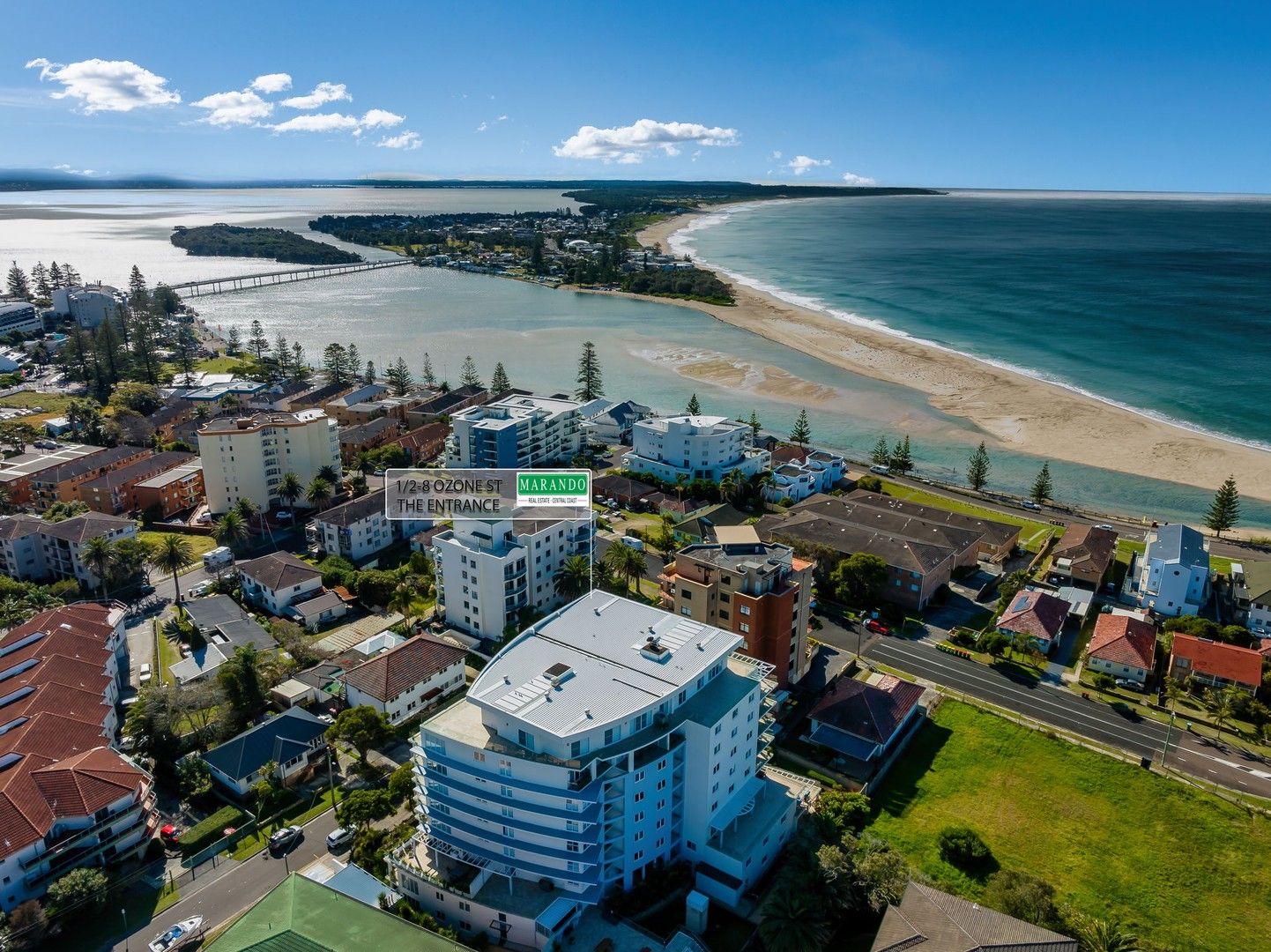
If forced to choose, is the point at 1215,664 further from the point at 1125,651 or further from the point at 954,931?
the point at 954,931

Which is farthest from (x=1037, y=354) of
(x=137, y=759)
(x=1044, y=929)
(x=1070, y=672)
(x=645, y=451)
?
(x=137, y=759)

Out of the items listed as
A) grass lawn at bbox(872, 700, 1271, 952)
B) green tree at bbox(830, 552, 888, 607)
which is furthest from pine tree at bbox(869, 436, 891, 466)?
grass lawn at bbox(872, 700, 1271, 952)

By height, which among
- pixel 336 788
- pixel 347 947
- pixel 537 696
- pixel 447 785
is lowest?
pixel 336 788

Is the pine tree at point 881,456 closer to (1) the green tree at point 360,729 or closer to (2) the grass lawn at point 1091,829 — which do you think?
(2) the grass lawn at point 1091,829

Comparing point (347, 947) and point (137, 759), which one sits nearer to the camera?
point (347, 947)

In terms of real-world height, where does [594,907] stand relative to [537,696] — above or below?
below

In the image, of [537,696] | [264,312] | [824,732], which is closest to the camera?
[537,696]

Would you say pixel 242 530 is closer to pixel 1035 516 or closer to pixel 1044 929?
pixel 1044 929

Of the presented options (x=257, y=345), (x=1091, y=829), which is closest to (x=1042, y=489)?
(x=1091, y=829)
